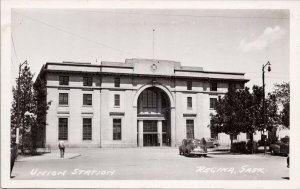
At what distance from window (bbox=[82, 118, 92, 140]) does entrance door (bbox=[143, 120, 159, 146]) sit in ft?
20.8

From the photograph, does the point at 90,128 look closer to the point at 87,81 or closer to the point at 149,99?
the point at 87,81

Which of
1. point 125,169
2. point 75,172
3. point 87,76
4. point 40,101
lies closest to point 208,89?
point 87,76

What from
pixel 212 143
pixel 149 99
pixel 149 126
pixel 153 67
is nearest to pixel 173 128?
pixel 149 126

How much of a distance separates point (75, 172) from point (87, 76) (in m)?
23.4

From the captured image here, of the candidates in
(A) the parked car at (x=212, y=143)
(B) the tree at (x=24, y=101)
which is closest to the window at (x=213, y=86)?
(A) the parked car at (x=212, y=143)

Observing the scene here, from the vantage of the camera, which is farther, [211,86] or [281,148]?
[211,86]

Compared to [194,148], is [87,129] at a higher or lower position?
higher

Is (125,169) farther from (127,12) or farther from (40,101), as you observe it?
(40,101)

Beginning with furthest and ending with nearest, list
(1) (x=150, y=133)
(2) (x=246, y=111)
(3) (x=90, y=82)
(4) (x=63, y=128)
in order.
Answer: (1) (x=150, y=133) → (3) (x=90, y=82) → (4) (x=63, y=128) → (2) (x=246, y=111)

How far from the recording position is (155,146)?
41.4 m

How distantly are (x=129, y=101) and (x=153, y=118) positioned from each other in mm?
3695

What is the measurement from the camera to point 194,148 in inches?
1016

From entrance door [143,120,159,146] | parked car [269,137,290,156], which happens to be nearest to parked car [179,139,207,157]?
parked car [269,137,290,156]

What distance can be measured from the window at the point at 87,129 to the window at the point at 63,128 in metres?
1.78
